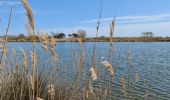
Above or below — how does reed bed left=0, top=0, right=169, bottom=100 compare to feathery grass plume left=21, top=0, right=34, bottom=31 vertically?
below

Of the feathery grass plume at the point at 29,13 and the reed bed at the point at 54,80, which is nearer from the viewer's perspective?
the feathery grass plume at the point at 29,13

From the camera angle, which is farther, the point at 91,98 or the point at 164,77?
the point at 164,77

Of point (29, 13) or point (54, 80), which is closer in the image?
point (29, 13)

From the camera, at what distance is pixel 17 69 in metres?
5.38

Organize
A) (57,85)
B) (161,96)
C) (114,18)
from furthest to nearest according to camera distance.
Result: (161,96) → (57,85) → (114,18)

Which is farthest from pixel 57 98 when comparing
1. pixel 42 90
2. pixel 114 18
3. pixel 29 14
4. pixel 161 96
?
pixel 161 96

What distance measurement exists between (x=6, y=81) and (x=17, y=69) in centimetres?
67

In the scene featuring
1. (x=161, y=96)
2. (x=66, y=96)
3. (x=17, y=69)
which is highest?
(x=17, y=69)

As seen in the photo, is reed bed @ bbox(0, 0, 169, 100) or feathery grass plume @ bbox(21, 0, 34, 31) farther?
reed bed @ bbox(0, 0, 169, 100)

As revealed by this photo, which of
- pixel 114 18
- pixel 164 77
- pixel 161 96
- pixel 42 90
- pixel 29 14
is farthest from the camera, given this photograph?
pixel 164 77

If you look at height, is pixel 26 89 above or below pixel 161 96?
above

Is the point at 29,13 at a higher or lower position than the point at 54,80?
higher

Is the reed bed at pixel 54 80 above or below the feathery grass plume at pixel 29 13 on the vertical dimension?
below

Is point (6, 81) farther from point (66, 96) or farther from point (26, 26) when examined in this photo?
point (26, 26)
